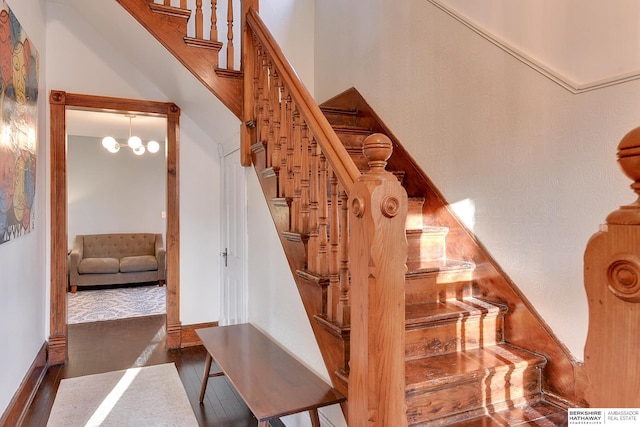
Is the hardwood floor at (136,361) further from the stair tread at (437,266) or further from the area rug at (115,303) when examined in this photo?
the stair tread at (437,266)

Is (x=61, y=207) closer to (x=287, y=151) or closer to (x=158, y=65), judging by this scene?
(x=158, y=65)

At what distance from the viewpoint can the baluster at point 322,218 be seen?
1.77m

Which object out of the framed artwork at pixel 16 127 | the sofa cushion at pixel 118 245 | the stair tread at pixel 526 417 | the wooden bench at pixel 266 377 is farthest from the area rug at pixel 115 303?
the stair tread at pixel 526 417

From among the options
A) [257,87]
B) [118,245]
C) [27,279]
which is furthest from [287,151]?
[118,245]

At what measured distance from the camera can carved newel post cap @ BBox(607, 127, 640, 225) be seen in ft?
1.63

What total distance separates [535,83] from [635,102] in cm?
46

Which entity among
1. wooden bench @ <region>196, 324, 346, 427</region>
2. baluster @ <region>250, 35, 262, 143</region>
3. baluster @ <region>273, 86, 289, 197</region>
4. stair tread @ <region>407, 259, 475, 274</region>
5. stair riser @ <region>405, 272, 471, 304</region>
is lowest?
wooden bench @ <region>196, 324, 346, 427</region>

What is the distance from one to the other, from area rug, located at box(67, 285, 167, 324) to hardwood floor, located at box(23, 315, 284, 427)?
0.33m

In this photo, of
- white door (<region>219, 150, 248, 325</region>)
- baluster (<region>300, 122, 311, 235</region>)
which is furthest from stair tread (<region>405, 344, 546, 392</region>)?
white door (<region>219, 150, 248, 325</region>)

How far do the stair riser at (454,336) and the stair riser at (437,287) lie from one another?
23 cm

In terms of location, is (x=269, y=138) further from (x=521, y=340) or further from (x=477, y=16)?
(x=521, y=340)

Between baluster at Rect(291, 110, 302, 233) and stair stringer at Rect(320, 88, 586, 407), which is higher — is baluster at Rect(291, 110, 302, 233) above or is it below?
above

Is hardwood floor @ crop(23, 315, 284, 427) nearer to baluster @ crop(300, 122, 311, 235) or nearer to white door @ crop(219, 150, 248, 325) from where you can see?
white door @ crop(219, 150, 248, 325)

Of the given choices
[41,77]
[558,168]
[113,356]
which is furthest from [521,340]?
[41,77]
